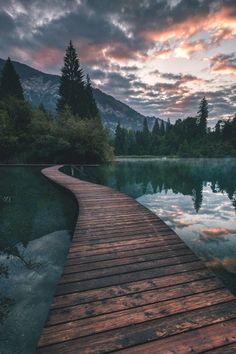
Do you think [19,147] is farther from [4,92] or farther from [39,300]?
[39,300]

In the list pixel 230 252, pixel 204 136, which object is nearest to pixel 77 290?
pixel 230 252

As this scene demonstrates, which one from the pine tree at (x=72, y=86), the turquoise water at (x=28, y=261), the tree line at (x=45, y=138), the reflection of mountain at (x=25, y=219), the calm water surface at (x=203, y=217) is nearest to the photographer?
the turquoise water at (x=28, y=261)

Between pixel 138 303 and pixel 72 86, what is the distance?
130ft

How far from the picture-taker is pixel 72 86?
124 feet

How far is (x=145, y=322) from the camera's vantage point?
2.10 m

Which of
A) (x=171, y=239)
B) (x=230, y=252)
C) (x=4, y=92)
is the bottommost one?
(x=230, y=252)

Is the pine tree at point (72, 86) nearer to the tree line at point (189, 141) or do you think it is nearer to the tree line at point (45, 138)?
the tree line at point (45, 138)

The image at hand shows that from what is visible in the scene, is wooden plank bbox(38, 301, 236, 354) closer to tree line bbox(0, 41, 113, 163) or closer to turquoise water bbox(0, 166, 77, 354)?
turquoise water bbox(0, 166, 77, 354)

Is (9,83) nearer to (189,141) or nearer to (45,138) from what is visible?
(45,138)

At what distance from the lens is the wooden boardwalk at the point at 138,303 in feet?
6.15

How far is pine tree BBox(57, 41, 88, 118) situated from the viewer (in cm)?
3766

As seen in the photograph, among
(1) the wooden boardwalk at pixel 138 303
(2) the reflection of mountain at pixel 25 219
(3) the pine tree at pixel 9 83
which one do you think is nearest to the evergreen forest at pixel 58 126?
(3) the pine tree at pixel 9 83

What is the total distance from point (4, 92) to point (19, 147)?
1431 cm

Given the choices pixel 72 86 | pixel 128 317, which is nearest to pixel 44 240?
pixel 128 317
